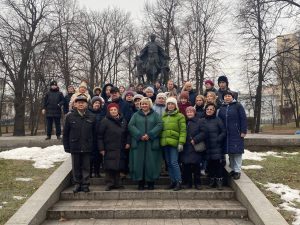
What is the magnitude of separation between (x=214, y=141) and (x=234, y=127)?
512 mm

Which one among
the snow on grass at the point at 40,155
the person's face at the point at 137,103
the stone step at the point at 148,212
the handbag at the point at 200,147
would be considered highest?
the person's face at the point at 137,103

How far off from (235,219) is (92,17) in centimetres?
3168

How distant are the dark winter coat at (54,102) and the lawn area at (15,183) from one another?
2001 mm

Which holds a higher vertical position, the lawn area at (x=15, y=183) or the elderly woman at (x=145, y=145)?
the elderly woman at (x=145, y=145)

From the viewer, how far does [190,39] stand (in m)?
30.3

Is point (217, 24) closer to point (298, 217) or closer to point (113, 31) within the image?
point (113, 31)

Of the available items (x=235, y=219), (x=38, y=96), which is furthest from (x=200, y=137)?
(x=38, y=96)

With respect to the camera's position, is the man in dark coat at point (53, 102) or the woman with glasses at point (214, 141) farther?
the man in dark coat at point (53, 102)

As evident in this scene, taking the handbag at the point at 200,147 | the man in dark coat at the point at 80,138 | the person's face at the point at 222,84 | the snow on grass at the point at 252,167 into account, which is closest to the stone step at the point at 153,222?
the man in dark coat at the point at 80,138

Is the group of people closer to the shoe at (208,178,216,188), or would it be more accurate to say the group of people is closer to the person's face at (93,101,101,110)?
the shoe at (208,178,216,188)

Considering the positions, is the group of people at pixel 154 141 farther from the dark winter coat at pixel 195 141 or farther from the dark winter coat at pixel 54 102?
the dark winter coat at pixel 54 102

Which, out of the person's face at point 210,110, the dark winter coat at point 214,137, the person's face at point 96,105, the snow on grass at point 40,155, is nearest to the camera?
the dark winter coat at point 214,137

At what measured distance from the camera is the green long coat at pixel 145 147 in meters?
7.18

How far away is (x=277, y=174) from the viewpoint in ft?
27.0
